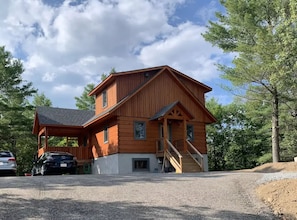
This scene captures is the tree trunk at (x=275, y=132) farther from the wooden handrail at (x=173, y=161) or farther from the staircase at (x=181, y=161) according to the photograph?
the wooden handrail at (x=173, y=161)

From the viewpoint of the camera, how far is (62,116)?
27.3 meters

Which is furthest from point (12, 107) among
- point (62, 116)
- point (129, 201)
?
point (129, 201)

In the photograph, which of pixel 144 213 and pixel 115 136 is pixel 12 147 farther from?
pixel 144 213

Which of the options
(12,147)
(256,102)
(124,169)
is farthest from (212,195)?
(12,147)

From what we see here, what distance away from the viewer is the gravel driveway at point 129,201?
8.15 m

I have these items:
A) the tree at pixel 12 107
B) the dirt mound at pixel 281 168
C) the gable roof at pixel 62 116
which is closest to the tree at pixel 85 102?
the tree at pixel 12 107

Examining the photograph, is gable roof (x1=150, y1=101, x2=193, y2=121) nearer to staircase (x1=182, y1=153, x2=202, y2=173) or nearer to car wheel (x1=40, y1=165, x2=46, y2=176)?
staircase (x1=182, y1=153, x2=202, y2=173)

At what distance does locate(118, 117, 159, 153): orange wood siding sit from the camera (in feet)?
71.7

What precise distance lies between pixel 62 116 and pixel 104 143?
5.28 meters

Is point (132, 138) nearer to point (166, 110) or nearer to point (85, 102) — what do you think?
point (166, 110)

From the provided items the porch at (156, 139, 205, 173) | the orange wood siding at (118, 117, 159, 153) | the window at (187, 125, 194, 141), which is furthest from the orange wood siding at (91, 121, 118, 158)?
the window at (187, 125, 194, 141)

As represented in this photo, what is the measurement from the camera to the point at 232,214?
8.51 metres

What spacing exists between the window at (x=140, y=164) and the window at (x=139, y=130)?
4.52 feet

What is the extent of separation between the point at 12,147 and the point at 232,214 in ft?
114
